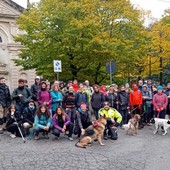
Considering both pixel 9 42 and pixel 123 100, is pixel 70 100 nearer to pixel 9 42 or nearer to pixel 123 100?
pixel 123 100

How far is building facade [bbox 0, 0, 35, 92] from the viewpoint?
33.8m

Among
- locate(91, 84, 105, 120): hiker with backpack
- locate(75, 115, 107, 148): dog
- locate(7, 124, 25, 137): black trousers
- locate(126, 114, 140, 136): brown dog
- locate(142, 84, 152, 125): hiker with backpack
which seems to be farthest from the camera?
locate(142, 84, 152, 125): hiker with backpack

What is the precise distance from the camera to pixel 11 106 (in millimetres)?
10234

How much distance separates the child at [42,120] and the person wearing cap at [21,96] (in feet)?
3.07

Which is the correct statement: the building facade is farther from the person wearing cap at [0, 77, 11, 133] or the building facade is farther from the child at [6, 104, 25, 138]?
the child at [6, 104, 25, 138]

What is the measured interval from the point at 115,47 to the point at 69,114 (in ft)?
30.5

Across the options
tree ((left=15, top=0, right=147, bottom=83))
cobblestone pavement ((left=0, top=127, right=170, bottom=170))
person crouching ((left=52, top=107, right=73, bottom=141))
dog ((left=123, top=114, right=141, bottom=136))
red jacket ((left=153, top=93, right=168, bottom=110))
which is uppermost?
tree ((left=15, top=0, right=147, bottom=83))

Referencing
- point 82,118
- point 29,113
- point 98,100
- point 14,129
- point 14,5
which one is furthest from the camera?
point 14,5

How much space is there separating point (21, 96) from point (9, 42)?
1001 inches

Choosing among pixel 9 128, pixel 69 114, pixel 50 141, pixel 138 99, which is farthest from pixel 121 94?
pixel 9 128

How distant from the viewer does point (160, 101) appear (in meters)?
12.1

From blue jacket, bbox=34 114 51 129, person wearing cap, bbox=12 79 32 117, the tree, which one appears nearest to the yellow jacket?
blue jacket, bbox=34 114 51 129

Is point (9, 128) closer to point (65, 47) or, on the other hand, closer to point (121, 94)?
point (121, 94)

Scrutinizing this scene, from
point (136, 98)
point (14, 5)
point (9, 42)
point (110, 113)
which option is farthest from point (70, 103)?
point (14, 5)
